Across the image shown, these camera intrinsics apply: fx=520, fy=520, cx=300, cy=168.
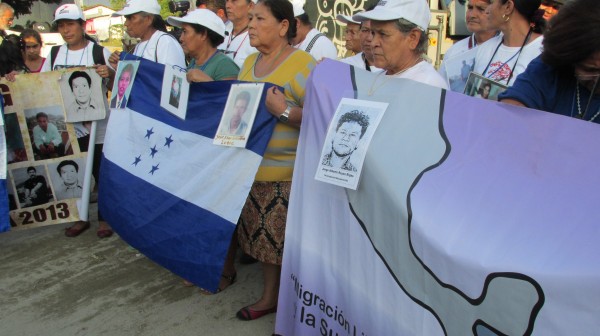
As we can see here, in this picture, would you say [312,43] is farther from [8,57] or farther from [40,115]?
[8,57]

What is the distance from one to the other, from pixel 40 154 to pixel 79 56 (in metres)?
0.93

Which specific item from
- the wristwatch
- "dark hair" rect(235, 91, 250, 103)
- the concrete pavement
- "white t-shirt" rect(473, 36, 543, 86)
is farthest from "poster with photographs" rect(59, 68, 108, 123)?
"white t-shirt" rect(473, 36, 543, 86)

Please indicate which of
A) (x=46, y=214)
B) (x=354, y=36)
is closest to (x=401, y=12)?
(x=354, y=36)

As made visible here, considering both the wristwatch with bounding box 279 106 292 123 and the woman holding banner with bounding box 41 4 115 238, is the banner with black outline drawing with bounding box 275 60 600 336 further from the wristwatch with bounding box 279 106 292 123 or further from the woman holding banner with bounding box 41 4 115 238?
the woman holding banner with bounding box 41 4 115 238

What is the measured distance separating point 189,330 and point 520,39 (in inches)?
101

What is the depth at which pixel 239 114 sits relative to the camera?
9.53 feet

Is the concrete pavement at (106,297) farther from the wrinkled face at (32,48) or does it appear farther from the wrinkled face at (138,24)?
the wrinkled face at (32,48)

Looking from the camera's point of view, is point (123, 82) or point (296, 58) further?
point (123, 82)

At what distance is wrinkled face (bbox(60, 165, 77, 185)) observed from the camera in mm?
4430

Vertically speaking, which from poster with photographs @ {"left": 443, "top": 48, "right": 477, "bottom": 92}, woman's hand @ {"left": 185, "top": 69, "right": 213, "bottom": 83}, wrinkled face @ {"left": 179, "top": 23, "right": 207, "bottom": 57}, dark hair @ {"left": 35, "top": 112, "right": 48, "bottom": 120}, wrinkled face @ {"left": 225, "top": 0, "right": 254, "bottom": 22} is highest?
wrinkled face @ {"left": 225, "top": 0, "right": 254, "bottom": 22}

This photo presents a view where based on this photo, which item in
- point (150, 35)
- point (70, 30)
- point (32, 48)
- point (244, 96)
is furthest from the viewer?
point (32, 48)

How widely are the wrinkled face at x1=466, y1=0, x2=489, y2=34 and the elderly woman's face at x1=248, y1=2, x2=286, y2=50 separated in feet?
4.74

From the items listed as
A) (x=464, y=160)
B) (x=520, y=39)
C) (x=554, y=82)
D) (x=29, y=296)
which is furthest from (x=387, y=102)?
(x=29, y=296)

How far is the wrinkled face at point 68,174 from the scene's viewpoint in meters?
4.43
